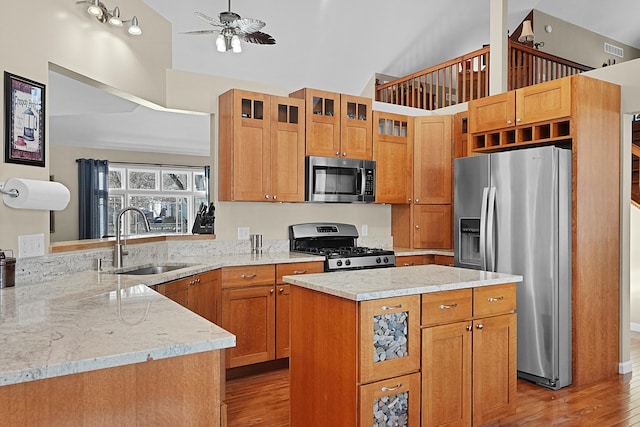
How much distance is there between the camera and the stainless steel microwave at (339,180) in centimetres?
444

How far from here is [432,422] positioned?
247cm

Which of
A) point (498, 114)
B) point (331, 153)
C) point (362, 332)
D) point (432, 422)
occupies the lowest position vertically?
point (432, 422)

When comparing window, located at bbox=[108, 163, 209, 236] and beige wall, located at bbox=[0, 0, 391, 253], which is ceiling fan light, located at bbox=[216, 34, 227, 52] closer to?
beige wall, located at bbox=[0, 0, 391, 253]

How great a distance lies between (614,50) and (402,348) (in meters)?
9.10

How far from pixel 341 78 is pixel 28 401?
21.9ft

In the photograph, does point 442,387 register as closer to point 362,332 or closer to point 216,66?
point 362,332

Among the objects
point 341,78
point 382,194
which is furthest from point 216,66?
point 382,194

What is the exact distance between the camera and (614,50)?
8.95 m

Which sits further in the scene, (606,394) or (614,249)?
(614,249)

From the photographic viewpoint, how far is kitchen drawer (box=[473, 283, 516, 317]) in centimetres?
267

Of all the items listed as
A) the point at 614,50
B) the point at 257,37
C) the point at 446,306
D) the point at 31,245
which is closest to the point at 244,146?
the point at 257,37

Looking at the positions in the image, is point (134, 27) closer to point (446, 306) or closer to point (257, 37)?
point (257, 37)

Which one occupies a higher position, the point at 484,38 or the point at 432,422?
the point at 484,38

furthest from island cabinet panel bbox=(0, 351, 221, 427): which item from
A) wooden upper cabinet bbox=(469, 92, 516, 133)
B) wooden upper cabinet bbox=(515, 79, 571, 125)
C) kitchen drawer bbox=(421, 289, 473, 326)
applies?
wooden upper cabinet bbox=(469, 92, 516, 133)
